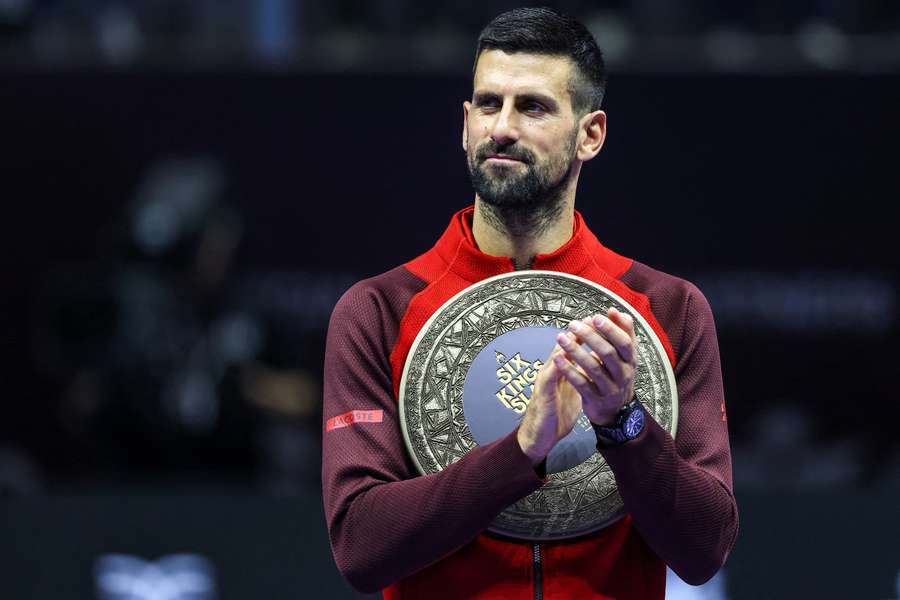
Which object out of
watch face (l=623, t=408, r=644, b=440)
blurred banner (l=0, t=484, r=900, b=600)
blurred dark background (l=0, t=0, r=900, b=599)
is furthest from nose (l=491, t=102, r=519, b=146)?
blurred dark background (l=0, t=0, r=900, b=599)

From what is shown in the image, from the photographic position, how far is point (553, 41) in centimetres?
259

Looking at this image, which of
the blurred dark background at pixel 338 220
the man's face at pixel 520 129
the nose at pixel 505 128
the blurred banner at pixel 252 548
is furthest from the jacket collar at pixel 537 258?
the blurred dark background at pixel 338 220

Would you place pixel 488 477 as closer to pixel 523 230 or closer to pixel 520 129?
pixel 523 230

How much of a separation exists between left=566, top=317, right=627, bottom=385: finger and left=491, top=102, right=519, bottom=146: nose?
464mm

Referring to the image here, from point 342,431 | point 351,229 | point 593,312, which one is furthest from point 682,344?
point 351,229

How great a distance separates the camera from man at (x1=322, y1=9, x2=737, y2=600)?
7.57 feet

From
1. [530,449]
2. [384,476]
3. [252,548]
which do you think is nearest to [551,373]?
[530,449]

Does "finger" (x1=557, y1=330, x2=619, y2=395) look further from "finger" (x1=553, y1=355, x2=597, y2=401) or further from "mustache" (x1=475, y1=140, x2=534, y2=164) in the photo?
"mustache" (x1=475, y1=140, x2=534, y2=164)

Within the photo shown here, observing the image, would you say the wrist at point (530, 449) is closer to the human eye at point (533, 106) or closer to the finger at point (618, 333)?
the finger at point (618, 333)

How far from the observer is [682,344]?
2.65 m

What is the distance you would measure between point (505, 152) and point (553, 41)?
23cm

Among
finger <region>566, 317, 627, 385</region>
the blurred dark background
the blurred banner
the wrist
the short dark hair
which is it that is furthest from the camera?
the blurred dark background

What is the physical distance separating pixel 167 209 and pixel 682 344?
3819mm

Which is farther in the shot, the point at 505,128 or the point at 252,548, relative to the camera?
the point at 252,548
